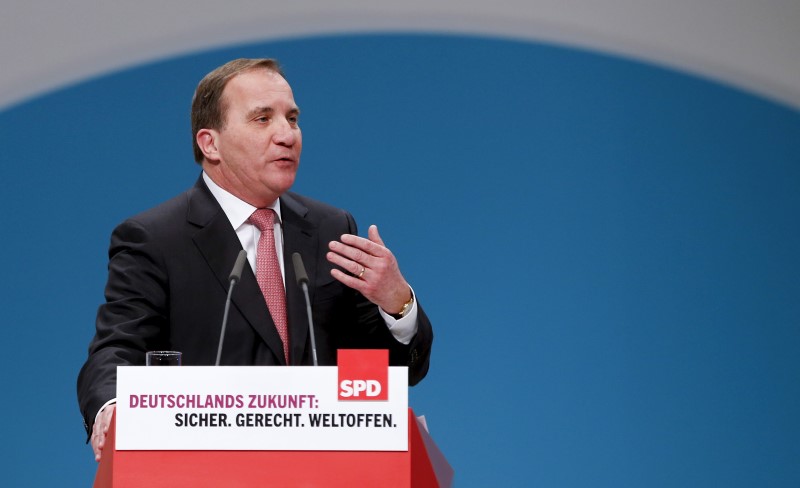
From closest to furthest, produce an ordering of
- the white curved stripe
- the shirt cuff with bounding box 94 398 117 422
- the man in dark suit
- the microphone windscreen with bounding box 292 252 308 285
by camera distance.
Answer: the shirt cuff with bounding box 94 398 117 422, the microphone windscreen with bounding box 292 252 308 285, the man in dark suit, the white curved stripe

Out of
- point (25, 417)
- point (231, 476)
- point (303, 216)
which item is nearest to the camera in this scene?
point (231, 476)

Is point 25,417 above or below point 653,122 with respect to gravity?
below

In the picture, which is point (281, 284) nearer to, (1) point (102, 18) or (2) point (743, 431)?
(1) point (102, 18)

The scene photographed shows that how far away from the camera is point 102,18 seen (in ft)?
12.7

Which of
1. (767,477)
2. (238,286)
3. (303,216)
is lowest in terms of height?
(767,477)

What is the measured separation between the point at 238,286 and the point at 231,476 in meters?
0.91

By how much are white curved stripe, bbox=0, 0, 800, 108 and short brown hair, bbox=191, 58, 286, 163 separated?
3.73ft

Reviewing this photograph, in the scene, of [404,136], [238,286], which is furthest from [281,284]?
[404,136]

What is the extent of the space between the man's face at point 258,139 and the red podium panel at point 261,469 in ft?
3.44

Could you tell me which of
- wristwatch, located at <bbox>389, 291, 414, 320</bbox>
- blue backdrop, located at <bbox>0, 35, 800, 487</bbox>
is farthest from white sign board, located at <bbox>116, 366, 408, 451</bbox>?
blue backdrop, located at <bbox>0, 35, 800, 487</bbox>

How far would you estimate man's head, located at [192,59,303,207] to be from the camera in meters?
2.72

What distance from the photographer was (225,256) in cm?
269

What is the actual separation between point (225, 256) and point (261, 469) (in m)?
0.99

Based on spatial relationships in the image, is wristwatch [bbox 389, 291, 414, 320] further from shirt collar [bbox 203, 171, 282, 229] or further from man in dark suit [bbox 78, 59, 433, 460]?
shirt collar [bbox 203, 171, 282, 229]
